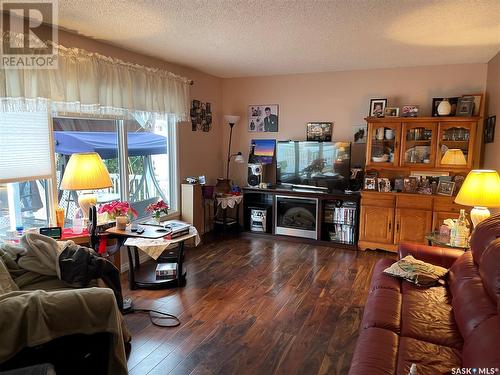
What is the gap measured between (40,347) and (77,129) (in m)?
2.18

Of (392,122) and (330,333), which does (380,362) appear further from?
(392,122)

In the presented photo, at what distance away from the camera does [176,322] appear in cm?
281

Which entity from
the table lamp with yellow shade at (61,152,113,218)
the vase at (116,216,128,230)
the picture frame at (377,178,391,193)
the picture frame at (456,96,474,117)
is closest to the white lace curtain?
the table lamp with yellow shade at (61,152,113,218)

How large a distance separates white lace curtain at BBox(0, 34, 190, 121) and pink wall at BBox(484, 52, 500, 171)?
3463 mm

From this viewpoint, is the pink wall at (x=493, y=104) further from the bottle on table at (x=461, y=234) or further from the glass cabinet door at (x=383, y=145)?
the glass cabinet door at (x=383, y=145)

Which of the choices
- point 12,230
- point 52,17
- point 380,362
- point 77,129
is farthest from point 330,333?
point 52,17

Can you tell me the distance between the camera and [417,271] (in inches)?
102

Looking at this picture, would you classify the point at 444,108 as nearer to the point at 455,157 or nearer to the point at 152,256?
the point at 455,157

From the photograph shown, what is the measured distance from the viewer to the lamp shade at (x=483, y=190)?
2.83 m

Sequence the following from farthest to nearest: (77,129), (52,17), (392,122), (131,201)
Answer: (392,122)
(131,201)
(77,129)
(52,17)

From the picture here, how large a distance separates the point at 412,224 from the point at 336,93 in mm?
2020

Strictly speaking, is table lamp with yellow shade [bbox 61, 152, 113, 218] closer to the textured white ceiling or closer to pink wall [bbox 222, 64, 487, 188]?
the textured white ceiling

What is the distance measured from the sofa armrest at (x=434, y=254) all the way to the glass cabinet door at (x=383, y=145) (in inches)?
70.0

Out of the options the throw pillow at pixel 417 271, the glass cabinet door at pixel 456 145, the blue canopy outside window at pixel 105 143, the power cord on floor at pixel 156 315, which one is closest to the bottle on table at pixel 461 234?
the throw pillow at pixel 417 271
